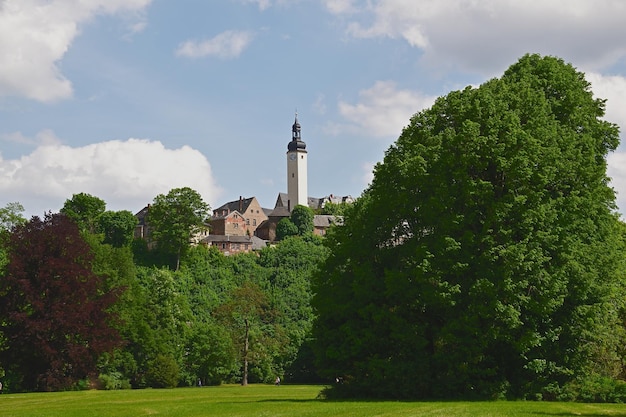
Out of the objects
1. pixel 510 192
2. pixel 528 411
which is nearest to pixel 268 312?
pixel 510 192

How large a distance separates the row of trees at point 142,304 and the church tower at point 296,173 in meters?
30.6

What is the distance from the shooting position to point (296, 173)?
134 meters

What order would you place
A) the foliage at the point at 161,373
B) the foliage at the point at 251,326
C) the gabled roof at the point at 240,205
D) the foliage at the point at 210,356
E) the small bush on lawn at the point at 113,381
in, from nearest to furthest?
1. the small bush on lawn at the point at 113,381
2. the foliage at the point at 161,373
3. the foliage at the point at 210,356
4. the foliage at the point at 251,326
5. the gabled roof at the point at 240,205

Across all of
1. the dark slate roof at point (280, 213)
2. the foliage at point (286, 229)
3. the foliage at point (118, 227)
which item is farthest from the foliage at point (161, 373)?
the dark slate roof at point (280, 213)

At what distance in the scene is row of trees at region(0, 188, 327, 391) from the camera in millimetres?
42062

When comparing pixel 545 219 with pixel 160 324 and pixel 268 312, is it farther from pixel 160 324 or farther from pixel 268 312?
pixel 268 312

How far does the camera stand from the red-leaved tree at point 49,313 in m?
41.3

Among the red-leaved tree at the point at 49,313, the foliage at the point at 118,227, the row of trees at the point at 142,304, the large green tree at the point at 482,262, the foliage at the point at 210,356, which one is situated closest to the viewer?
the large green tree at the point at 482,262

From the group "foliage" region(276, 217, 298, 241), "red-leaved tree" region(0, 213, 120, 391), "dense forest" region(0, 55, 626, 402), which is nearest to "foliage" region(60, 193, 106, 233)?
"foliage" region(276, 217, 298, 241)

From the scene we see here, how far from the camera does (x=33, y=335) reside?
40.9 m

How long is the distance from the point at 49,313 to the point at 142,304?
18.8 meters

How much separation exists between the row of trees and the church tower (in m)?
30.6

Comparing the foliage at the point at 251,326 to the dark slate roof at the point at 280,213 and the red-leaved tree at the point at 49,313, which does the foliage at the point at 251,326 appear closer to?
the red-leaved tree at the point at 49,313

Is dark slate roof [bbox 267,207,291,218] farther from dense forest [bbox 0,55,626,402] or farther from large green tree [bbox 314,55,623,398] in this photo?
large green tree [bbox 314,55,623,398]
